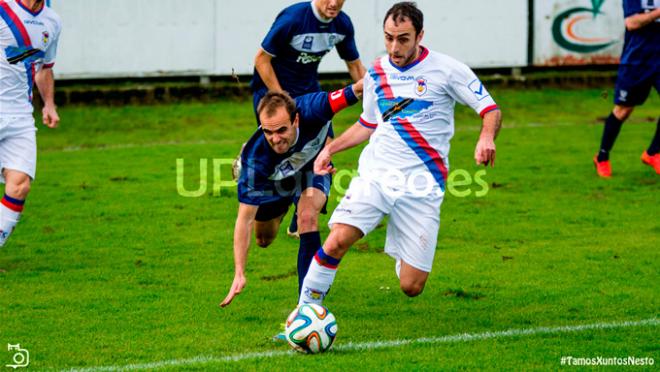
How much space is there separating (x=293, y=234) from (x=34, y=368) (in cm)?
481

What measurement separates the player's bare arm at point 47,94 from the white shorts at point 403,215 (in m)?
3.55

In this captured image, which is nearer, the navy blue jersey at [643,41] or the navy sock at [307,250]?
the navy sock at [307,250]

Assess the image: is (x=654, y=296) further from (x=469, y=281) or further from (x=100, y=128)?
(x=100, y=128)

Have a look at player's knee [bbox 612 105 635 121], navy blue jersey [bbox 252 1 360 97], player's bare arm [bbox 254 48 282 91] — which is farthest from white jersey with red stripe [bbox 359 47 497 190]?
player's knee [bbox 612 105 635 121]

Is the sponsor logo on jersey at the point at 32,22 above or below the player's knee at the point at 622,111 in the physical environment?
above

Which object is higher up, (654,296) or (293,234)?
(654,296)

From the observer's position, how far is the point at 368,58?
65.7ft

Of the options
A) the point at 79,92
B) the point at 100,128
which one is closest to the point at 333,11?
the point at 100,128

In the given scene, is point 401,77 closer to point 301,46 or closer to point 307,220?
point 307,220

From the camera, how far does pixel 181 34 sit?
65.7 feet

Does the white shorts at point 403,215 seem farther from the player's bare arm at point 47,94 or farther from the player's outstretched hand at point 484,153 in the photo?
the player's bare arm at point 47,94

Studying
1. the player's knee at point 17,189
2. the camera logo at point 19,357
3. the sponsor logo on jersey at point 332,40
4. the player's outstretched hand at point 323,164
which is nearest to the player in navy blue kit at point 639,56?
the sponsor logo on jersey at point 332,40

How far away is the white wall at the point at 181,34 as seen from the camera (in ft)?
65.2

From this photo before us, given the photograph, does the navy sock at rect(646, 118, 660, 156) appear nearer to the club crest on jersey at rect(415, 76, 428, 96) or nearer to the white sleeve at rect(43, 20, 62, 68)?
the club crest on jersey at rect(415, 76, 428, 96)
